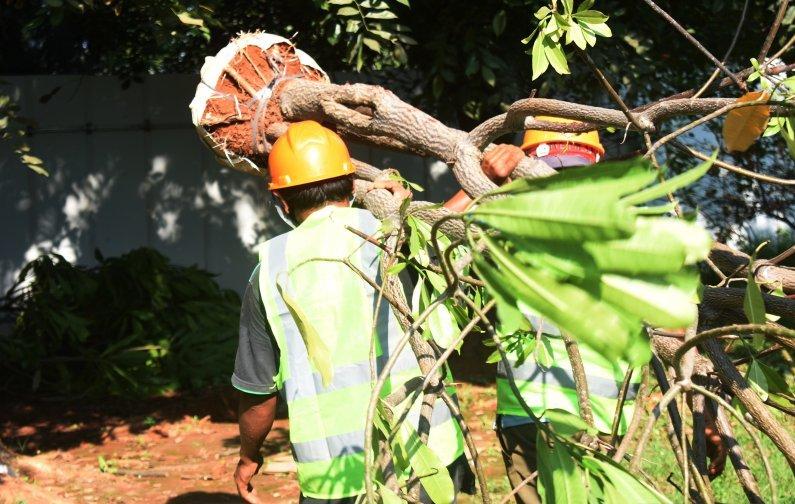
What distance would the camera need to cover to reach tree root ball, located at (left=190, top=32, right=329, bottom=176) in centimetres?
331

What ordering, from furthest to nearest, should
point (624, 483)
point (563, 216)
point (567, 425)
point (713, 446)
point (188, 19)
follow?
point (188, 19) → point (713, 446) → point (567, 425) → point (624, 483) → point (563, 216)

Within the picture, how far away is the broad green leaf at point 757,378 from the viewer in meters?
2.00

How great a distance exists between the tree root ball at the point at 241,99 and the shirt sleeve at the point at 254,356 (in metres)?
0.56

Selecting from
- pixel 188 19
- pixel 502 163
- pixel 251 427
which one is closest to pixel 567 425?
pixel 502 163

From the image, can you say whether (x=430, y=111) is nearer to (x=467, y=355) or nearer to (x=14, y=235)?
(x=467, y=355)

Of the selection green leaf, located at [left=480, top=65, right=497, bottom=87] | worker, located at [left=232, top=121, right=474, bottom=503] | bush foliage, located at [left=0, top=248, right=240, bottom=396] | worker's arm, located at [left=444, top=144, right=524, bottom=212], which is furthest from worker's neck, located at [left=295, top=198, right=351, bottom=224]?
bush foliage, located at [left=0, top=248, right=240, bottom=396]

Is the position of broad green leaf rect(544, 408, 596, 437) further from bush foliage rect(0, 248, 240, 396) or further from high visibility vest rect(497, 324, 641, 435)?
bush foliage rect(0, 248, 240, 396)

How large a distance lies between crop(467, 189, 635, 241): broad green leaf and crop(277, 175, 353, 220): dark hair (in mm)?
1986

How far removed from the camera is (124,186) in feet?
30.5

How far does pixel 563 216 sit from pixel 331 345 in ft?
6.08

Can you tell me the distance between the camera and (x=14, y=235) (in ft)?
29.1

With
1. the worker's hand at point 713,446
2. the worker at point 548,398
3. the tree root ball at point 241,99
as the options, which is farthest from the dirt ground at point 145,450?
the tree root ball at point 241,99

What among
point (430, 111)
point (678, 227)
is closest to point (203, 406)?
point (430, 111)

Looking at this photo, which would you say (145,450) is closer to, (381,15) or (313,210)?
(381,15)
